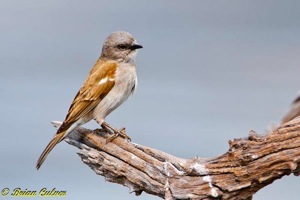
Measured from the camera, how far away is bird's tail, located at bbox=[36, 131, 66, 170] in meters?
7.03

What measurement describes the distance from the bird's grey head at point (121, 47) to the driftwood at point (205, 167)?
1.38 m

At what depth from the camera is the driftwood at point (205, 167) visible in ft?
19.0

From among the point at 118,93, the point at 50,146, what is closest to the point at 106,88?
the point at 118,93

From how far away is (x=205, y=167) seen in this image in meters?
6.11

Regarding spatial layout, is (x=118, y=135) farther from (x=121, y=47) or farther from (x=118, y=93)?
(x=121, y=47)

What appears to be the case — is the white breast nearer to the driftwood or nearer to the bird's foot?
the bird's foot

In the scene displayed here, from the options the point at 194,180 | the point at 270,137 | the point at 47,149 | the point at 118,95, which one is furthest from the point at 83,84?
the point at 270,137

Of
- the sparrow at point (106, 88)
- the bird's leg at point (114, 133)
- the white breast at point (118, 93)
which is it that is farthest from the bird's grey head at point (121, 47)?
the bird's leg at point (114, 133)

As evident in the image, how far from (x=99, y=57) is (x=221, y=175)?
275 cm

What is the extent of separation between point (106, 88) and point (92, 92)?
0.17 m

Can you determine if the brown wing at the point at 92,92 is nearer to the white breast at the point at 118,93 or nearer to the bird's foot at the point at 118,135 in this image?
the white breast at the point at 118,93

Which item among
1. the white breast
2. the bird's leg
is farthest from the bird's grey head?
the bird's leg

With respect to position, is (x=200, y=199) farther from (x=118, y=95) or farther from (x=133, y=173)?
(x=118, y=95)

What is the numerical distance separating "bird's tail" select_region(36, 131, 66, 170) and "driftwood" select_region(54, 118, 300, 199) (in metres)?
0.38
